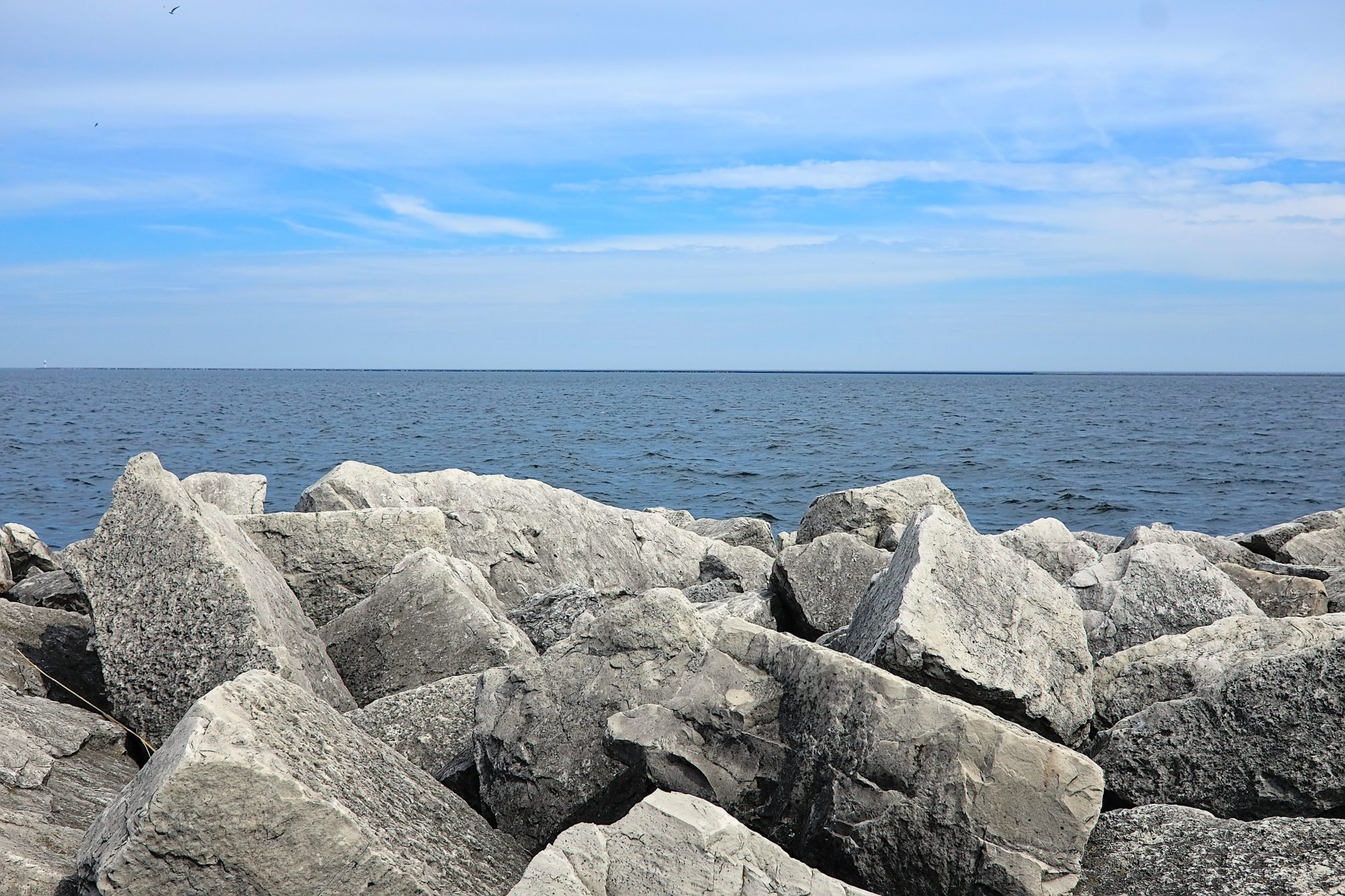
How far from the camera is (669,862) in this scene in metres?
3.10

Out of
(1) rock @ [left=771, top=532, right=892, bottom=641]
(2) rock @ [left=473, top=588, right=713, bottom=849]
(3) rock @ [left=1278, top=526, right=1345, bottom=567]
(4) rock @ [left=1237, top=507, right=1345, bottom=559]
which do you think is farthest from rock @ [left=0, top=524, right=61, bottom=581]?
(4) rock @ [left=1237, top=507, right=1345, bottom=559]

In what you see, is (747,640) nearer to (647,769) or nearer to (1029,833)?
(647,769)

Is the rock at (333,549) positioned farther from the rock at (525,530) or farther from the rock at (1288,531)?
the rock at (1288,531)

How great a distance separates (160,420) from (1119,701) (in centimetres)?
5894

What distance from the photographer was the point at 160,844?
305cm

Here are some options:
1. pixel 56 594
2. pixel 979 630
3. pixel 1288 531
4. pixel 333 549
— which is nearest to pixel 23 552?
pixel 56 594

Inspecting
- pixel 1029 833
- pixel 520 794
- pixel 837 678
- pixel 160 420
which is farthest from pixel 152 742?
pixel 160 420

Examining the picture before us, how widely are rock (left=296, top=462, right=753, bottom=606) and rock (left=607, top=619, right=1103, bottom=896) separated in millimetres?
5102

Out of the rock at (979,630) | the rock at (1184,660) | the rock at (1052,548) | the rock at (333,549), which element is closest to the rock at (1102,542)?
the rock at (1052,548)

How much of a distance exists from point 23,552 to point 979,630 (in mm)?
10246

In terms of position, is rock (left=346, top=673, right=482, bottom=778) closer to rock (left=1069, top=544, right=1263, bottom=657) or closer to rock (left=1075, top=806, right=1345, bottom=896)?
rock (left=1075, top=806, right=1345, bottom=896)

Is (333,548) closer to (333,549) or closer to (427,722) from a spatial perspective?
(333,549)

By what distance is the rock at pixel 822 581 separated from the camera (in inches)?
286

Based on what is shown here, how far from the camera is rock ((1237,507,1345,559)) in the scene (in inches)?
551
